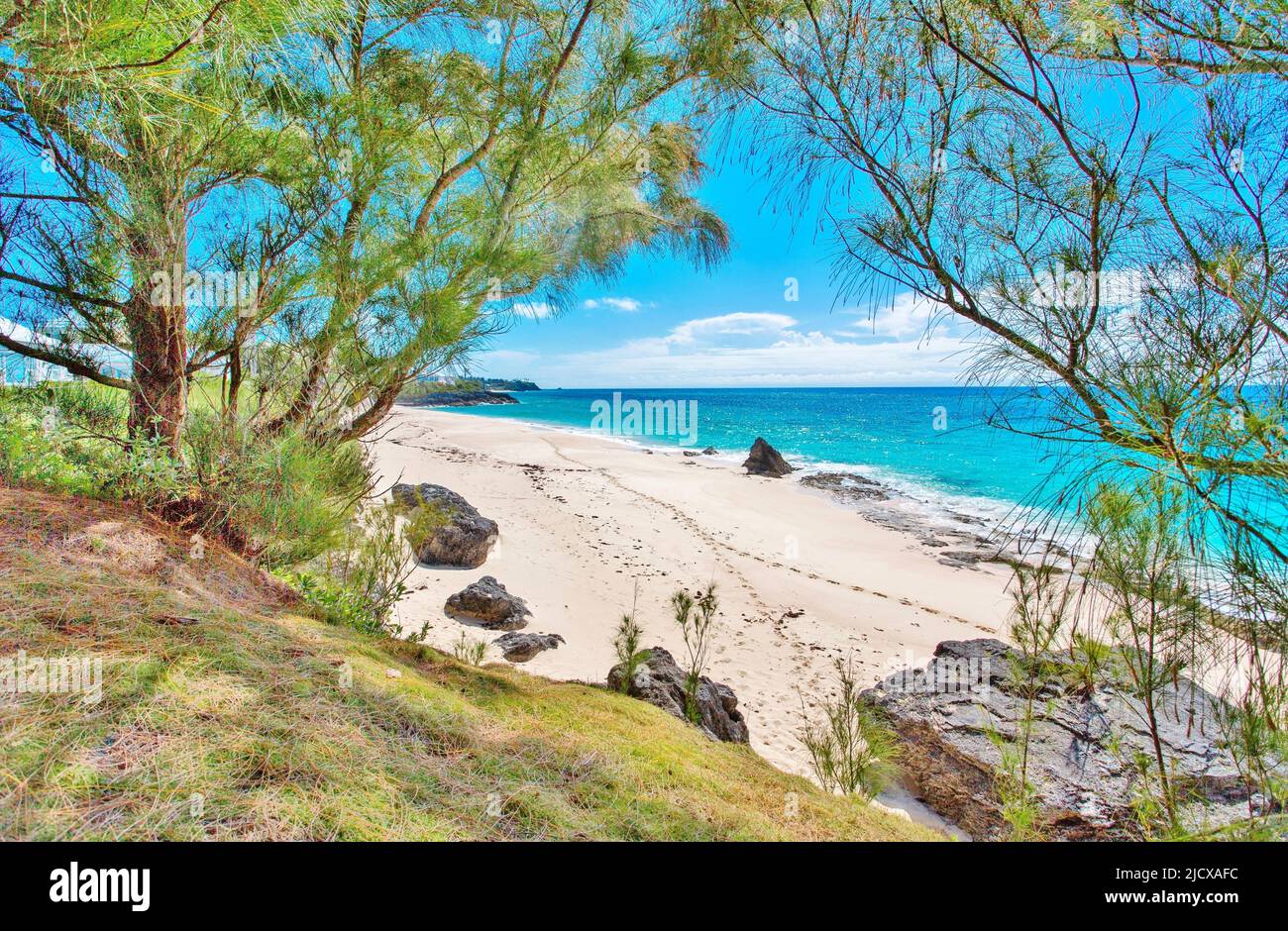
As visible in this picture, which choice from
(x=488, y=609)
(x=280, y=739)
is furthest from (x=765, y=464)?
(x=280, y=739)

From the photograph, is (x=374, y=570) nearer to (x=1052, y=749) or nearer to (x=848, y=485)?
(x=1052, y=749)

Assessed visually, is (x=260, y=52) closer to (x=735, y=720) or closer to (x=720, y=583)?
(x=735, y=720)

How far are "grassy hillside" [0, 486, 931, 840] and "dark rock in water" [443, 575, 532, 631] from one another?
1.76m

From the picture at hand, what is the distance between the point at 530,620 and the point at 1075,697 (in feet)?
11.6

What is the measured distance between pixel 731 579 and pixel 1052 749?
11.9 ft

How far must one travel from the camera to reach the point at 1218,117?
48.8 inches

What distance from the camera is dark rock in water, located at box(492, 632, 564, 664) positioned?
3.56 metres

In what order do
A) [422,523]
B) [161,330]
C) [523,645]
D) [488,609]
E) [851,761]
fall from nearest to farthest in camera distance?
[851,761], [161,330], [523,645], [422,523], [488,609]

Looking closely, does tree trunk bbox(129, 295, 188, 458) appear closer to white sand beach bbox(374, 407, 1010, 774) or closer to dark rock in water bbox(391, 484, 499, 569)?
white sand beach bbox(374, 407, 1010, 774)

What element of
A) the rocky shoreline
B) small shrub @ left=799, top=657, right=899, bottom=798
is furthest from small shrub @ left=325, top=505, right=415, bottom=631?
the rocky shoreline

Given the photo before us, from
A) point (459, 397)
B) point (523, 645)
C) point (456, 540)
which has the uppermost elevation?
point (459, 397)

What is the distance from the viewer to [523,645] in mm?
3635
